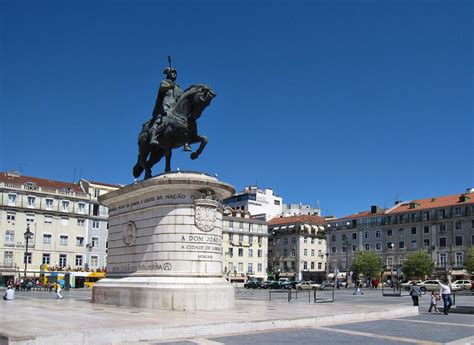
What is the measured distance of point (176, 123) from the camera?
→ 79.7 ft

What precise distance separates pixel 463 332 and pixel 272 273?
95.9 metres

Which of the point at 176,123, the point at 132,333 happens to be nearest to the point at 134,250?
the point at 176,123

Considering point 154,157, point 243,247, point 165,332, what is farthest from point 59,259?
point 165,332

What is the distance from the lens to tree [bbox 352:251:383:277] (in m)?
93.5

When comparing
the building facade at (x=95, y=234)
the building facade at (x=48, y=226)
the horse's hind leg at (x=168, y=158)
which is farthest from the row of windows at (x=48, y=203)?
the horse's hind leg at (x=168, y=158)

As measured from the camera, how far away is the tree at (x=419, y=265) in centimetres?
8619

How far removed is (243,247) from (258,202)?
21.6 m

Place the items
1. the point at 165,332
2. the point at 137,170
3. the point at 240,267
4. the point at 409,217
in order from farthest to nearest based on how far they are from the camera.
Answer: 1. the point at 240,267
2. the point at 409,217
3. the point at 137,170
4. the point at 165,332

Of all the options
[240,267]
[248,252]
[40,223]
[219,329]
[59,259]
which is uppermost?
[40,223]

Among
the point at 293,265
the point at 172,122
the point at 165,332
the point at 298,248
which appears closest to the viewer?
the point at 165,332

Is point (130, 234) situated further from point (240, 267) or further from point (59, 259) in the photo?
point (240, 267)

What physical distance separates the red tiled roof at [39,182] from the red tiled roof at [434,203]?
183 feet

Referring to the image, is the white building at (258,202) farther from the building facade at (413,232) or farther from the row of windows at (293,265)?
the building facade at (413,232)

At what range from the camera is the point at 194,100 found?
24.3 metres
